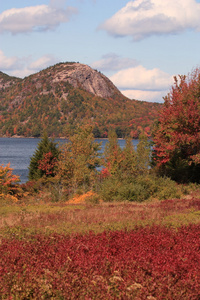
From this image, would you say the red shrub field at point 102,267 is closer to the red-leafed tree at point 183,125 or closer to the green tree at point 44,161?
the red-leafed tree at point 183,125

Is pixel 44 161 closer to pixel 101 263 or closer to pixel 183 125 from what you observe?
pixel 183 125

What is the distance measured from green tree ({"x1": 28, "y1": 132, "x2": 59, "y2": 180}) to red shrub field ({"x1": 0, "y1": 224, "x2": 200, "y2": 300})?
38237mm

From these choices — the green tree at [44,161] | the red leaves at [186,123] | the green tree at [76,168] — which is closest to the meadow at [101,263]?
the red leaves at [186,123]

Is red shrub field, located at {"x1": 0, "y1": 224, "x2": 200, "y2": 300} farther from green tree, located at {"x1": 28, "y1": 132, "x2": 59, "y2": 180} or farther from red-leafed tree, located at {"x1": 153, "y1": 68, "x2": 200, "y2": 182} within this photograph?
green tree, located at {"x1": 28, "y1": 132, "x2": 59, "y2": 180}

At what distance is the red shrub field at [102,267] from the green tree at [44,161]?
3824 cm

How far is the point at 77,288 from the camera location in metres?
5.89

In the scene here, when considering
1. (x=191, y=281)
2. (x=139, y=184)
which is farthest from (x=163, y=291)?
(x=139, y=184)

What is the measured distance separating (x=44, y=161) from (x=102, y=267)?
41.2 metres

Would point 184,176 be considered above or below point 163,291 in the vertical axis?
below

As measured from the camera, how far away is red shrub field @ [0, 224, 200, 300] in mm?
5805

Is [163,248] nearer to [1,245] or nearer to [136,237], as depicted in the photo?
[136,237]

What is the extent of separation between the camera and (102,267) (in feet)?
22.3

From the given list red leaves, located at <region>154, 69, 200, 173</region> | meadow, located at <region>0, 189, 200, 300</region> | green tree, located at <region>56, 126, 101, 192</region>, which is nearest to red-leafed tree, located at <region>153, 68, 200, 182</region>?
red leaves, located at <region>154, 69, 200, 173</region>

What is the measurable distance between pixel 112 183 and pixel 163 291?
20.1 m
